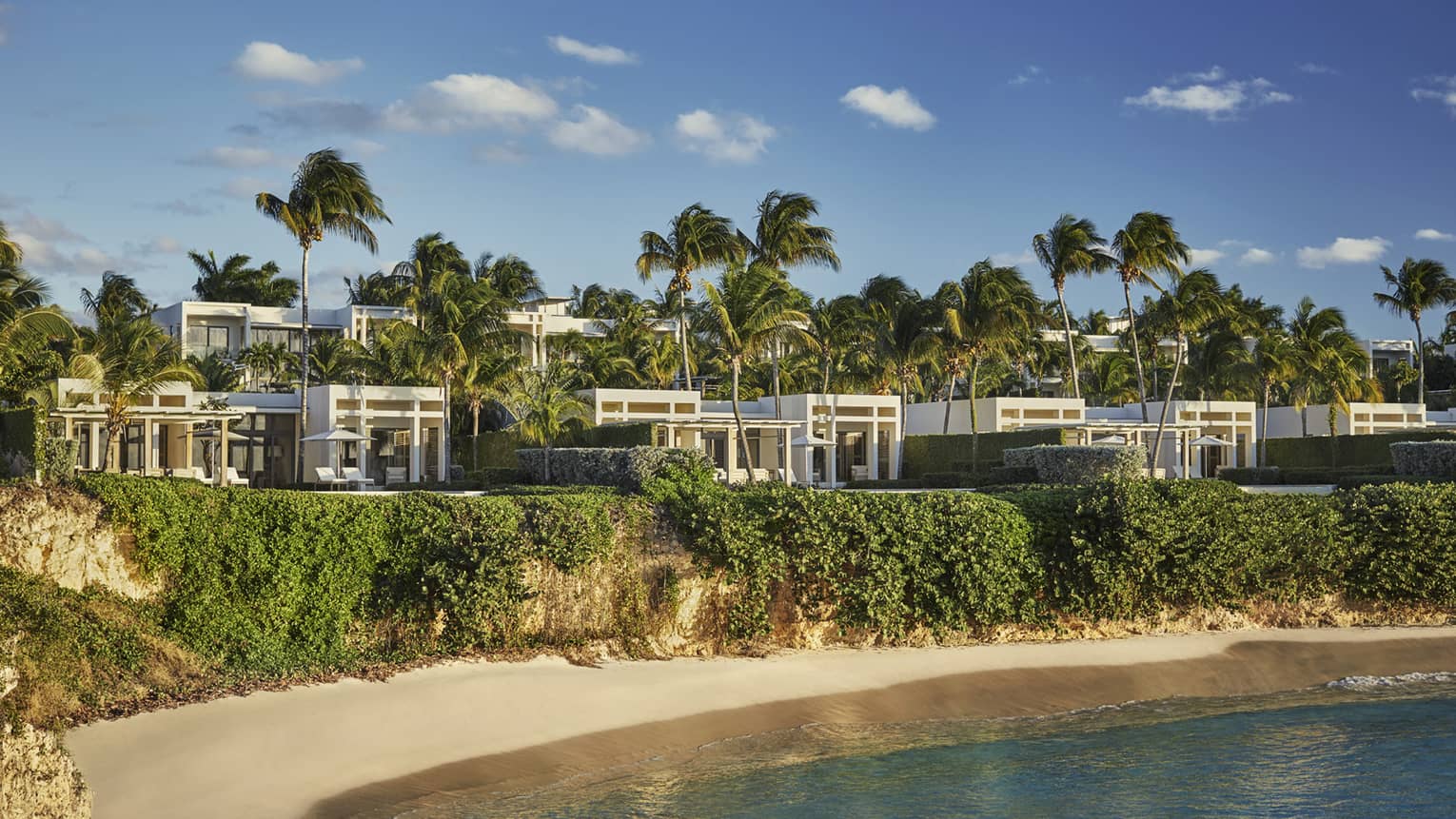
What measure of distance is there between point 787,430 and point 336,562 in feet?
77.2

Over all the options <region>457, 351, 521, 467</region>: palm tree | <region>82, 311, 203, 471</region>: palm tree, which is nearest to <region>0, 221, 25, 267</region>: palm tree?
<region>82, 311, 203, 471</region>: palm tree

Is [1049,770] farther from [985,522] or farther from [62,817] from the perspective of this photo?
[62,817]

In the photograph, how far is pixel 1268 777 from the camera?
14.2 metres

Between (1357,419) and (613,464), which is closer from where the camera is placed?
(613,464)

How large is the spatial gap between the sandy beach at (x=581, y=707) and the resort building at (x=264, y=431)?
20239mm

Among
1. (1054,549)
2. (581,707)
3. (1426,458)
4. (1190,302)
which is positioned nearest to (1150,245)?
(1190,302)

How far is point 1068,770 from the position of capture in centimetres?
1423

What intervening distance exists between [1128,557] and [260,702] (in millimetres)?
12290

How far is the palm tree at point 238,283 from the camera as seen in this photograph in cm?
6494

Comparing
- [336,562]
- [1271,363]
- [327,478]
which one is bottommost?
[336,562]

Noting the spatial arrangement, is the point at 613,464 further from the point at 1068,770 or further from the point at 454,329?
the point at 1068,770

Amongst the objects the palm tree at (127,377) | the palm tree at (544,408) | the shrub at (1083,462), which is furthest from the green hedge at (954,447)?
the palm tree at (127,377)

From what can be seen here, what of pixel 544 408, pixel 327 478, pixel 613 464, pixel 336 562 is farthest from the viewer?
pixel 327 478

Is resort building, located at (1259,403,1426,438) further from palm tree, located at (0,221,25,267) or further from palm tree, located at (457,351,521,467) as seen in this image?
palm tree, located at (0,221,25,267)
